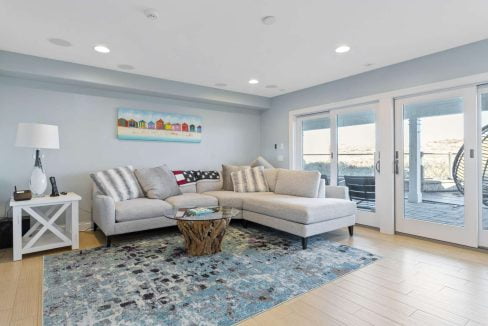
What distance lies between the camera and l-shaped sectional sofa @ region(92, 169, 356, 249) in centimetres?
306

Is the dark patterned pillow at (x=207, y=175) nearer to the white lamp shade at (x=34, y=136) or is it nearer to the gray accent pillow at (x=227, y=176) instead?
the gray accent pillow at (x=227, y=176)

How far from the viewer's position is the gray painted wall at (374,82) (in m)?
2.97

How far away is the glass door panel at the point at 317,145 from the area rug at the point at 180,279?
178 centimetres

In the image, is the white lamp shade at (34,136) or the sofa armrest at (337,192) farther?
the sofa armrest at (337,192)

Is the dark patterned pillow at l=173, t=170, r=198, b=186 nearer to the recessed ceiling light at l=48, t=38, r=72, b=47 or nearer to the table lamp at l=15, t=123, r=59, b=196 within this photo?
the table lamp at l=15, t=123, r=59, b=196

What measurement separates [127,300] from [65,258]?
1.28 meters

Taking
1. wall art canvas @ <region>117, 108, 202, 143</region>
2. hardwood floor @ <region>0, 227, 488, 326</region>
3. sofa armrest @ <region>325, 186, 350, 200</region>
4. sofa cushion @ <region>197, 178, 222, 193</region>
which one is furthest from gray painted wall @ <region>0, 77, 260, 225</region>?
sofa armrest @ <region>325, 186, 350, 200</region>

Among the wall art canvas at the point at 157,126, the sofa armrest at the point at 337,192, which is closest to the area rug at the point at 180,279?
the sofa armrest at the point at 337,192

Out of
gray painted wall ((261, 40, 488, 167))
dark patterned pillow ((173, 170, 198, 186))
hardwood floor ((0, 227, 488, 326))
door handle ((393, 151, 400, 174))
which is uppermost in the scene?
gray painted wall ((261, 40, 488, 167))

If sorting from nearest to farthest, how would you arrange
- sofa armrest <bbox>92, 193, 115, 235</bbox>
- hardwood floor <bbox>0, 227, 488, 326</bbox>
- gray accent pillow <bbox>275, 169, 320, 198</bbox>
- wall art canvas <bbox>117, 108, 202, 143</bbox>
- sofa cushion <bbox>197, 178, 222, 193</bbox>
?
1. hardwood floor <bbox>0, 227, 488, 326</bbox>
2. sofa armrest <bbox>92, 193, 115, 235</bbox>
3. gray accent pillow <bbox>275, 169, 320, 198</bbox>
4. wall art canvas <bbox>117, 108, 202, 143</bbox>
5. sofa cushion <bbox>197, 178, 222, 193</bbox>

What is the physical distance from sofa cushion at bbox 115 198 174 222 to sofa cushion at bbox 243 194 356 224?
3.88 ft

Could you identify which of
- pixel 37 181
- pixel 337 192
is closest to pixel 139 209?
pixel 37 181

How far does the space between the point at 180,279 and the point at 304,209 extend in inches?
58.5

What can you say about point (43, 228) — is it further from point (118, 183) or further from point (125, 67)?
point (125, 67)
